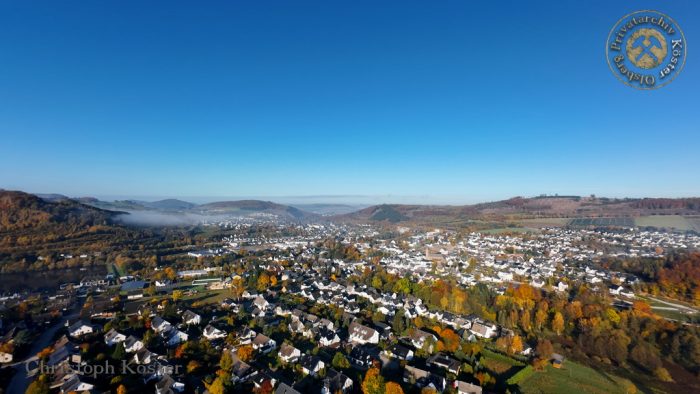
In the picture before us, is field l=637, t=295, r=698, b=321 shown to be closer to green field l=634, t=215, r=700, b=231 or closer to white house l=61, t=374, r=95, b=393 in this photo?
white house l=61, t=374, r=95, b=393

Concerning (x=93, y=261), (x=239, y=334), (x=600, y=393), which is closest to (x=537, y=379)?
(x=600, y=393)

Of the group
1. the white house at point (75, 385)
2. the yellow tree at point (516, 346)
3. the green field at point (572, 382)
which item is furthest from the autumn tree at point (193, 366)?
the yellow tree at point (516, 346)

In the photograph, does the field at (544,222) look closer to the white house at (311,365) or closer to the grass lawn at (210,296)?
the grass lawn at (210,296)

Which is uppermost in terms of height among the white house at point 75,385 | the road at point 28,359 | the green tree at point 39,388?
the green tree at point 39,388

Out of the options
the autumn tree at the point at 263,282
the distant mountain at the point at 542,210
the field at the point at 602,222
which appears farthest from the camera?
the distant mountain at the point at 542,210

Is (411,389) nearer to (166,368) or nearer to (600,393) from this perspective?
(600,393)

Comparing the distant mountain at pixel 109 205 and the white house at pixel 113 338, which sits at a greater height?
the distant mountain at pixel 109 205

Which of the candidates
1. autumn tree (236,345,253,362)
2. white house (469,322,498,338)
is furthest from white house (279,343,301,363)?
white house (469,322,498,338)
